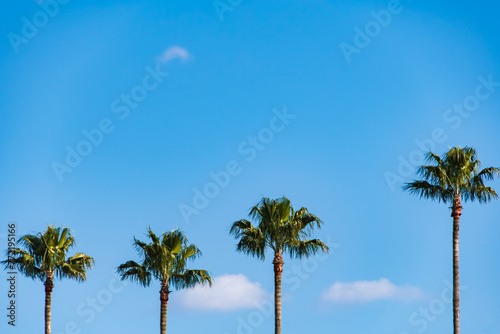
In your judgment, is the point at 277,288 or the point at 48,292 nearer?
the point at 277,288

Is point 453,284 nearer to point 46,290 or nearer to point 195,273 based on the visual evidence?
point 195,273

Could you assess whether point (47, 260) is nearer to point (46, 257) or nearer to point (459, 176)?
point (46, 257)

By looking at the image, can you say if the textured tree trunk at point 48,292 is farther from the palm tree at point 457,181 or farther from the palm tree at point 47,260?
the palm tree at point 457,181

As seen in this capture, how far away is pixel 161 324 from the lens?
5222 cm

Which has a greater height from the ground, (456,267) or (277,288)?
(456,267)

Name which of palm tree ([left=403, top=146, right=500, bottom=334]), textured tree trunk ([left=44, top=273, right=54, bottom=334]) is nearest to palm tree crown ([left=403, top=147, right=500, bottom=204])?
palm tree ([left=403, top=146, right=500, bottom=334])

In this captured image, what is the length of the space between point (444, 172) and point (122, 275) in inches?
862

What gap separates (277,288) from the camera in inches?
2050

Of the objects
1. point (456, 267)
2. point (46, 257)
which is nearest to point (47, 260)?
point (46, 257)

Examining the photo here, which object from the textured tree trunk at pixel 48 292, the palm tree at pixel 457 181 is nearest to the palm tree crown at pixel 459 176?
the palm tree at pixel 457 181

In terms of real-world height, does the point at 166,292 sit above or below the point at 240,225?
below

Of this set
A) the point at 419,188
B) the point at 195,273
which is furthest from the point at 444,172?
the point at 195,273

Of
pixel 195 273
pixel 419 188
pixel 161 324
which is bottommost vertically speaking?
pixel 161 324

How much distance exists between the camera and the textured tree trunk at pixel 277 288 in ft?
169
